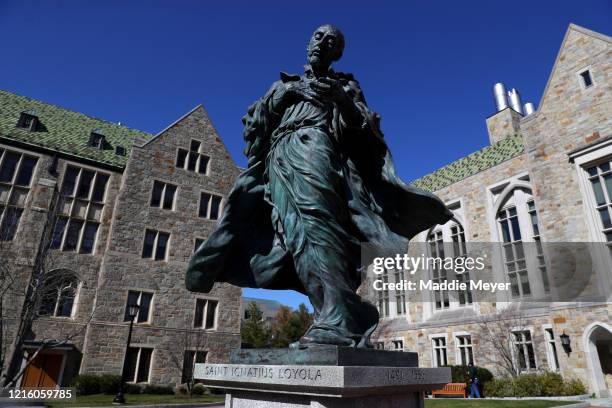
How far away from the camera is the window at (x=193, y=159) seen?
2756cm

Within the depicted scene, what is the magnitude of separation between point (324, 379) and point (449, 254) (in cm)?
2789

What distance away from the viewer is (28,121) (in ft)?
80.8

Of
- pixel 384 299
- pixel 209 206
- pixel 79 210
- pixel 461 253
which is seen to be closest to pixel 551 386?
pixel 461 253

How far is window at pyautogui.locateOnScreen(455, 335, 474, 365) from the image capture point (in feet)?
81.4

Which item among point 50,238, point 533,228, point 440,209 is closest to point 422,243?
point 533,228

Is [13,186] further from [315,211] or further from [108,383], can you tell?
[315,211]

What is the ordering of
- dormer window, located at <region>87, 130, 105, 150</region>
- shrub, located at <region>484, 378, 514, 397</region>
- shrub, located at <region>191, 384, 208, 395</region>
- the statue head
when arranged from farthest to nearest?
dormer window, located at <region>87, 130, 105, 150</region> < shrub, located at <region>191, 384, 208, 395</region> < shrub, located at <region>484, 378, 514, 397</region> < the statue head

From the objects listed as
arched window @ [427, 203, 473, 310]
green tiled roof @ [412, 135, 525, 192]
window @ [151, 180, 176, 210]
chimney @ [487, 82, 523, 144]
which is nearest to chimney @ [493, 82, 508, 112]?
chimney @ [487, 82, 523, 144]

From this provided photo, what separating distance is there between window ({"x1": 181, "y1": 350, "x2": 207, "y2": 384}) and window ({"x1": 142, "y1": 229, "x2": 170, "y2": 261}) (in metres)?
6.01

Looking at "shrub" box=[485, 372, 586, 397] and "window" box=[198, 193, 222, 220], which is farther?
"window" box=[198, 193, 222, 220]

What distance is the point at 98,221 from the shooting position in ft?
79.3

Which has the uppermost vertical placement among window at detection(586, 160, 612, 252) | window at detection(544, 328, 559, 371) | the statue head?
window at detection(586, 160, 612, 252)

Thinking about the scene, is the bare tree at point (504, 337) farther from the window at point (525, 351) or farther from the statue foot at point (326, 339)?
the statue foot at point (326, 339)

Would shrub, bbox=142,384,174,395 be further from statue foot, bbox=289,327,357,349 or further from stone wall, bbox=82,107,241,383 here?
statue foot, bbox=289,327,357,349
